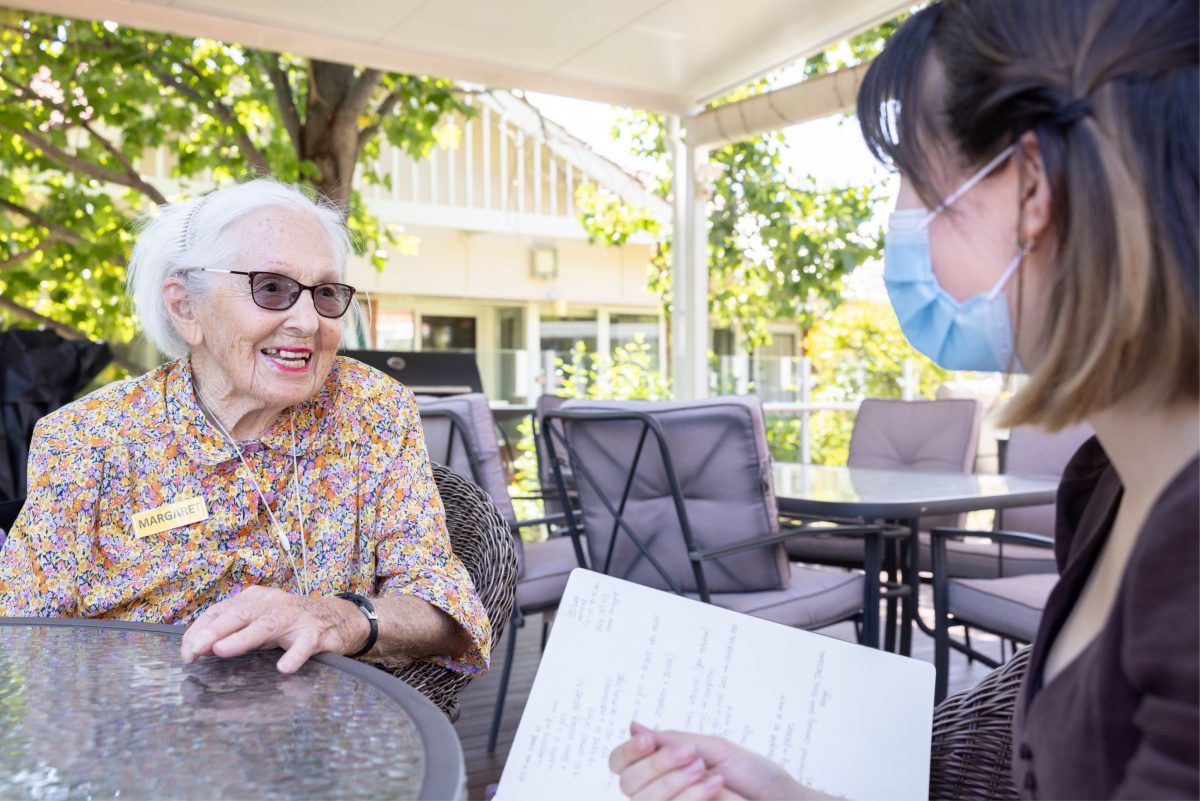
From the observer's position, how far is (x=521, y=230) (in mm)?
14219

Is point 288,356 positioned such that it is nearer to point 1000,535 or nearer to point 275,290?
point 275,290

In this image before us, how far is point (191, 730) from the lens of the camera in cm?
92

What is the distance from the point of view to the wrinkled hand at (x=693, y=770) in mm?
793

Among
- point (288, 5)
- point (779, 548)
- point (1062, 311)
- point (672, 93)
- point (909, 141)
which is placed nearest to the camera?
point (1062, 311)

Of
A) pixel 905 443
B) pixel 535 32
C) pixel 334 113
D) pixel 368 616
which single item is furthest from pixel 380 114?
pixel 368 616

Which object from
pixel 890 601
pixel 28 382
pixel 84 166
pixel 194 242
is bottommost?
pixel 890 601

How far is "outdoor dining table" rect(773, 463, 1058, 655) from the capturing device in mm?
2725

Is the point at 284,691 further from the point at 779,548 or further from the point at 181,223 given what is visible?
the point at 779,548

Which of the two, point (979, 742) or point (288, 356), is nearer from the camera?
point (979, 742)

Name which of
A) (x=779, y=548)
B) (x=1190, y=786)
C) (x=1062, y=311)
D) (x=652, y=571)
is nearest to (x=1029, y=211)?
(x=1062, y=311)

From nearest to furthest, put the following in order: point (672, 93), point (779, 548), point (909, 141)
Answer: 1. point (909, 141)
2. point (779, 548)
3. point (672, 93)

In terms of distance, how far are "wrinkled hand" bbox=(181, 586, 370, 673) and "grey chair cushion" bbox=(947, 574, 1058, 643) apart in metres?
1.93

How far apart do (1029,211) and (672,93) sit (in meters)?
5.45

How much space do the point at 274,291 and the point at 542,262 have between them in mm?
13462
